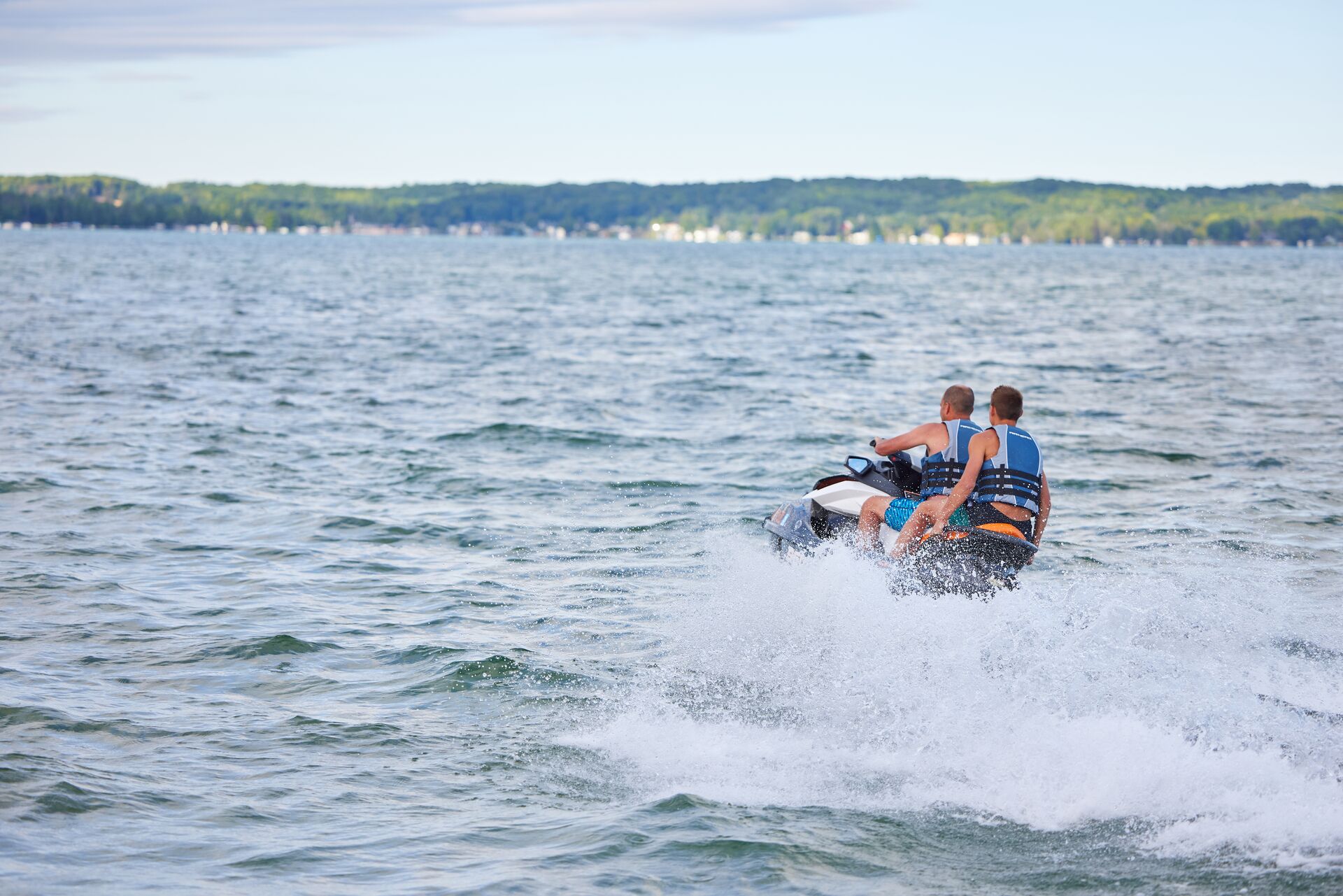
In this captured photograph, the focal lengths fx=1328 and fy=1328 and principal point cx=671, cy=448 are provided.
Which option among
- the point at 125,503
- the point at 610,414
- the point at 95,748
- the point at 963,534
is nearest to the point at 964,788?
the point at 963,534

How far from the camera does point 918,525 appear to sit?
845 cm

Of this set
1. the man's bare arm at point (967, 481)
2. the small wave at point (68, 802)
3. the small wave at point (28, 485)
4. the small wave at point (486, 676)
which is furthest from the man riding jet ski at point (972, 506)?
the small wave at point (28, 485)

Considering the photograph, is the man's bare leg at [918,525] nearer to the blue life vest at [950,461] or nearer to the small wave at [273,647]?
the blue life vest at [950,461]

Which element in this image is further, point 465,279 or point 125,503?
point 465,279

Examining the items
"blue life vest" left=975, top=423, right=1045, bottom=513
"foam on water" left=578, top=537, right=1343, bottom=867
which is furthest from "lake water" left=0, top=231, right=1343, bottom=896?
"blue life vest" left=975, top=423, right=1045, bottom=513

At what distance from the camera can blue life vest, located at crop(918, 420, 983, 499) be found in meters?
8.36

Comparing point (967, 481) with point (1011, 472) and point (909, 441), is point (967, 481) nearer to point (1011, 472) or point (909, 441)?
point (1011, 472)

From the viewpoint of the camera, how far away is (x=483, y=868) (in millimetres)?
6012

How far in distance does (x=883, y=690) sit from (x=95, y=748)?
447 cm

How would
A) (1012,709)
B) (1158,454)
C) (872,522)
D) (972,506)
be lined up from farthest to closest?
(1158,454), (872,522), (972,506), (1012,709)

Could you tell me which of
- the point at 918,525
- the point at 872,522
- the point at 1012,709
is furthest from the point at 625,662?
the point at 1012,709

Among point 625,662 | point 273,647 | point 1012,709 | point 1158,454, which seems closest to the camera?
point 1012,709

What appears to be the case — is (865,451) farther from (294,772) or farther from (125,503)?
(294,772)

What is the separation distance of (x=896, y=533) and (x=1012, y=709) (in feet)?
5.83
